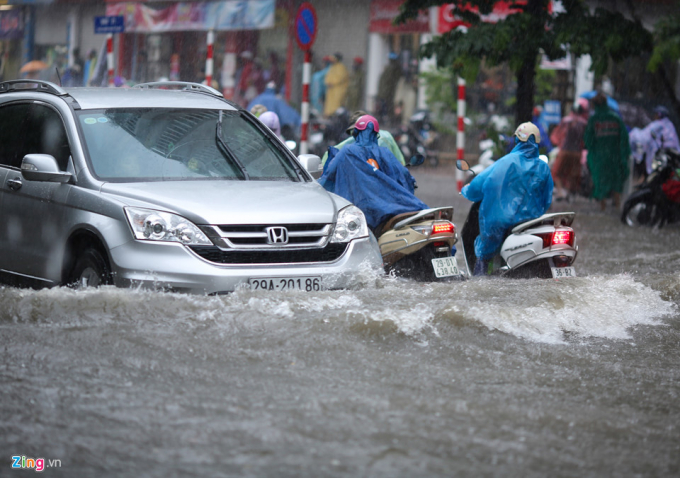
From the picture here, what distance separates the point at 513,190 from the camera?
8164 mm

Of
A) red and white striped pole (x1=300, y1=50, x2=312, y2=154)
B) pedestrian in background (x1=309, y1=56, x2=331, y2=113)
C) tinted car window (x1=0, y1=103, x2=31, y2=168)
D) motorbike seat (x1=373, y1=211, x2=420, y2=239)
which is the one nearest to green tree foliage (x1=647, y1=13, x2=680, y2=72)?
red and white striped pole (x1=300, y1=50, x2=312, y2=154)

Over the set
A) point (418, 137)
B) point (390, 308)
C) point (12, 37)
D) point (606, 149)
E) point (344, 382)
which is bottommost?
point (344, 382)

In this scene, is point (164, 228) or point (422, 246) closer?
point (164, 228)

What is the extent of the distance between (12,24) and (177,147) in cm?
3615

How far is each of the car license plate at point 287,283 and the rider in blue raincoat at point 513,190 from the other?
8.03ft

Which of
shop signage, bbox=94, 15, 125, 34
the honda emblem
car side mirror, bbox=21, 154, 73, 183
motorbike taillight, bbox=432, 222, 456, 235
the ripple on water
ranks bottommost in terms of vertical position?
the ripple on water

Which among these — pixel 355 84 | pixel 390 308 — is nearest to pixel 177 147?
pixel 390 308

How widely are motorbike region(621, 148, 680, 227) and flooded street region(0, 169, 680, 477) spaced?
727cm

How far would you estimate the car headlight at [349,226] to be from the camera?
6.46 meters

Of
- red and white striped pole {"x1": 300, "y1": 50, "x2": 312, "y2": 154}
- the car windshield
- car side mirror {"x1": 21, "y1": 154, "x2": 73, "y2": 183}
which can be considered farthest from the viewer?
red and white striped pole {"x1": 300, "y1": 50, "x2": 312, "y2": 154}

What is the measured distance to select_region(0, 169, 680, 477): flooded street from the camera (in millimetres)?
4035

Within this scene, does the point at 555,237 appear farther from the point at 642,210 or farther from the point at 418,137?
the point at 418,137

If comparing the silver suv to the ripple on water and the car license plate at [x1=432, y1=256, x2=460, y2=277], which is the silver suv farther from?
the car license plate at [x1=432, y1=256, x2=460, y2=277]

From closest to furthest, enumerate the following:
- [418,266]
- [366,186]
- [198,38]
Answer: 1. [418,266]
2. [366,186]
3. [198,38]
